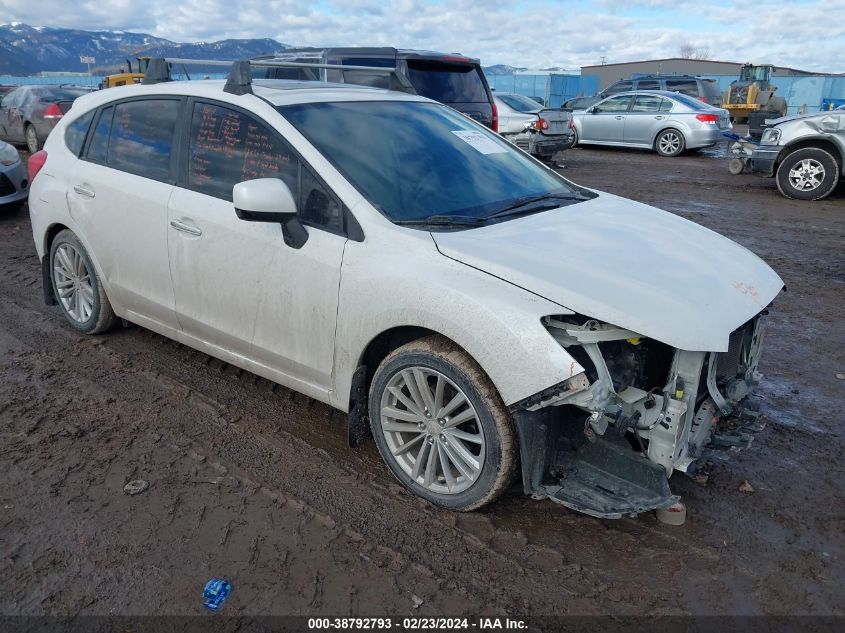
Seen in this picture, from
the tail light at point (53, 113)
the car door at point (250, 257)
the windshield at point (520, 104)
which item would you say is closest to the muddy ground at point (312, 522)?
the car door at point (250, 257)

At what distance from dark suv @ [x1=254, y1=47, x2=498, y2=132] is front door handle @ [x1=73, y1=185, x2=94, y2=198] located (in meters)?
4.68

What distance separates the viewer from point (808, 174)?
11.1 metres

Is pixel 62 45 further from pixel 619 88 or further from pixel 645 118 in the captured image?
pixel 645 118

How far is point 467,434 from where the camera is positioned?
118 inches

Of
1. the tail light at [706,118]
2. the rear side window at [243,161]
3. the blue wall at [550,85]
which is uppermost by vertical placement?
the blue wall at [550,85]

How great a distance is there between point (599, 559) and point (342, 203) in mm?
1948

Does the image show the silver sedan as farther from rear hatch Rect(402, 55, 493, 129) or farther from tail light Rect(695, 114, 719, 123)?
rear hatch Rect(402, 55, 493, 129)

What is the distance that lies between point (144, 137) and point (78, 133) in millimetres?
859

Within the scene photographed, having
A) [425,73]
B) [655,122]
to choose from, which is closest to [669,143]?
[655,122]

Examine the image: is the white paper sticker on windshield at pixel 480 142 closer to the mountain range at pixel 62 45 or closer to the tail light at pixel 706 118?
the tail light at pixel 706 118

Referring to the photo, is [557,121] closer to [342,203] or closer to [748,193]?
[748,193]

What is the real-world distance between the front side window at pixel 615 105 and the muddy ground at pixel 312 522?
1486cm

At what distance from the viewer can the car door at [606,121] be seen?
18156mm

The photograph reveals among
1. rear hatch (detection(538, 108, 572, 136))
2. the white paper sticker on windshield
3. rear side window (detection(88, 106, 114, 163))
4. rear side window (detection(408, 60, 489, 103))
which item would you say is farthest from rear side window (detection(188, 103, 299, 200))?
rear hatch (detection(538, 108, 572, 136))
